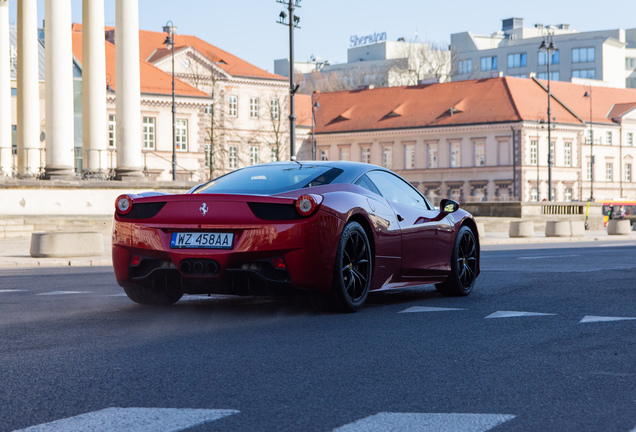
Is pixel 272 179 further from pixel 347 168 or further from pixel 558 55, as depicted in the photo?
pixel 558 55

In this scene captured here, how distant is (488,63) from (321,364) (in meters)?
158

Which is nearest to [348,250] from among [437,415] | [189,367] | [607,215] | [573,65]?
[189,367]

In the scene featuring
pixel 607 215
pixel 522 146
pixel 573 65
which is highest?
pixel 573 65

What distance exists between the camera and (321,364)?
641 centimetres

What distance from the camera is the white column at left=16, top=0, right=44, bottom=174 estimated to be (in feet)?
126

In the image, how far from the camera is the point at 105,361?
21.2ft

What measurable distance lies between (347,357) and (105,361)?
1.49 meters

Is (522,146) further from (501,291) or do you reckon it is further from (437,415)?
(437,415)

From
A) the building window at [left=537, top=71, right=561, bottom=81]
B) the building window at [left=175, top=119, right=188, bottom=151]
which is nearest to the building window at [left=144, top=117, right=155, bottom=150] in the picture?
the building window at [left=175, top=119, right=188, bottom=151]

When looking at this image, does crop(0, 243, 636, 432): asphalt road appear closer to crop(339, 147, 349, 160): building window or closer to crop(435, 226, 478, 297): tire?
crop(435, 226, 478, 297): tire

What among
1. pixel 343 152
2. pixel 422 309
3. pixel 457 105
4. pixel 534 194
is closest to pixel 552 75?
pixel 343 152

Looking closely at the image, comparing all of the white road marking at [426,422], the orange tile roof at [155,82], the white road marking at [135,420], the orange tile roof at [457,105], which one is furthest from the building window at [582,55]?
the white road marking at [135,420]

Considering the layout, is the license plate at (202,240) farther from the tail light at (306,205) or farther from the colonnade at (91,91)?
the colonnade at (91,91)

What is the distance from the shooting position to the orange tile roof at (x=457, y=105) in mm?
98000
